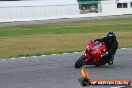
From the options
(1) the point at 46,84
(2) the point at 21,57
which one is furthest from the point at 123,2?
(1) the point at 46,84

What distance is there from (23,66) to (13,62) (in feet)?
5.00

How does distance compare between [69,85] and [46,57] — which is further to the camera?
[46,57]

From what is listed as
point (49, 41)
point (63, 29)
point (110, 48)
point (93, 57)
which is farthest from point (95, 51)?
point (63, 29)

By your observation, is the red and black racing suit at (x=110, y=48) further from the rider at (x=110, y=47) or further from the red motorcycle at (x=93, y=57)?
the red motorcycle at (x=93, y=57)

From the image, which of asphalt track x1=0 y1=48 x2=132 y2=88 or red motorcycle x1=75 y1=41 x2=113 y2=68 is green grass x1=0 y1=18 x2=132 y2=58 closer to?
asphalt track x1=0 y1=48 x2=132 y2=88

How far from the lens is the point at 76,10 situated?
82.1m

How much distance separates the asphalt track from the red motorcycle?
0.61 feet

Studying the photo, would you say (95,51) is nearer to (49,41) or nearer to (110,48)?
(110,48)

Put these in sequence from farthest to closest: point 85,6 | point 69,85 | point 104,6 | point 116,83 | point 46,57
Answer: point 85,6 < point 104,6 < point 46,57 < point 69,85 < point 116,83

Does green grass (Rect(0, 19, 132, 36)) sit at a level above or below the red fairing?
below

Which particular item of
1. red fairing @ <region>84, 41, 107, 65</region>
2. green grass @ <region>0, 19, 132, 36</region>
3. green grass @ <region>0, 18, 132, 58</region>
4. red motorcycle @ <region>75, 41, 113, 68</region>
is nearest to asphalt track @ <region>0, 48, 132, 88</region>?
red motorcycle @ <region>75, 41, 113, 68</region>

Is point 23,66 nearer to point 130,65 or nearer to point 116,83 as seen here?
point 130,65

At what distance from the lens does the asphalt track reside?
12.0 meters

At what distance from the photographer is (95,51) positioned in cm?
1490
